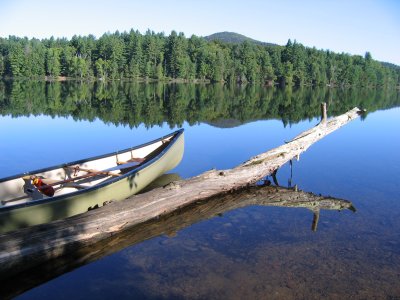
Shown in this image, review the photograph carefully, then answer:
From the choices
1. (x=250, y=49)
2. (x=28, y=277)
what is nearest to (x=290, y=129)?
(x=28, y=277)

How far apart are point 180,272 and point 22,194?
19.1 ft

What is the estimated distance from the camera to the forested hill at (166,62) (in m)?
117

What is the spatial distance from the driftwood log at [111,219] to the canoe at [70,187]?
782 millimetres

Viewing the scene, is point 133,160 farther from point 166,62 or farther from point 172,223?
point 166,62

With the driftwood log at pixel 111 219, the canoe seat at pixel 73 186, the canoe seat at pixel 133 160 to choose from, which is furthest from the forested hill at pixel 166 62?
the driftwood log at pixel 111 219

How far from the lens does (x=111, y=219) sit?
1032 centimetres

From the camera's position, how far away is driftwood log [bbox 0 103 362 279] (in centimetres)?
870

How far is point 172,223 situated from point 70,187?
371cm

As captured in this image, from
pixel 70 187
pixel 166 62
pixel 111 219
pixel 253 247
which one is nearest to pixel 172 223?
pixel 111 219

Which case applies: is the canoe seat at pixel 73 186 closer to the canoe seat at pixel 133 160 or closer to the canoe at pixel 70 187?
the canoe at pixel 70 187

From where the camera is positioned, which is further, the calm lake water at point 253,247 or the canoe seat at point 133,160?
the canoe seat at point 133,160

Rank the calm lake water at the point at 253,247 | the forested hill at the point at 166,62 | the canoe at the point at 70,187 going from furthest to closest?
1. the forested hill at the point at 166,62
2. the canoe at the point at 70,187
3. the calm lake water at the point at 253,247

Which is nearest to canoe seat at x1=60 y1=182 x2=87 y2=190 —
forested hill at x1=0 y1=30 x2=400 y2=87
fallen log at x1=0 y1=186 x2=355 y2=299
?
fallen log at x1=0 y1=186 x2=355 y2=299

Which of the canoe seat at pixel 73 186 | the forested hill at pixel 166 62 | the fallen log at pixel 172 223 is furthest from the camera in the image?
the forested hill at pixel 166 62
